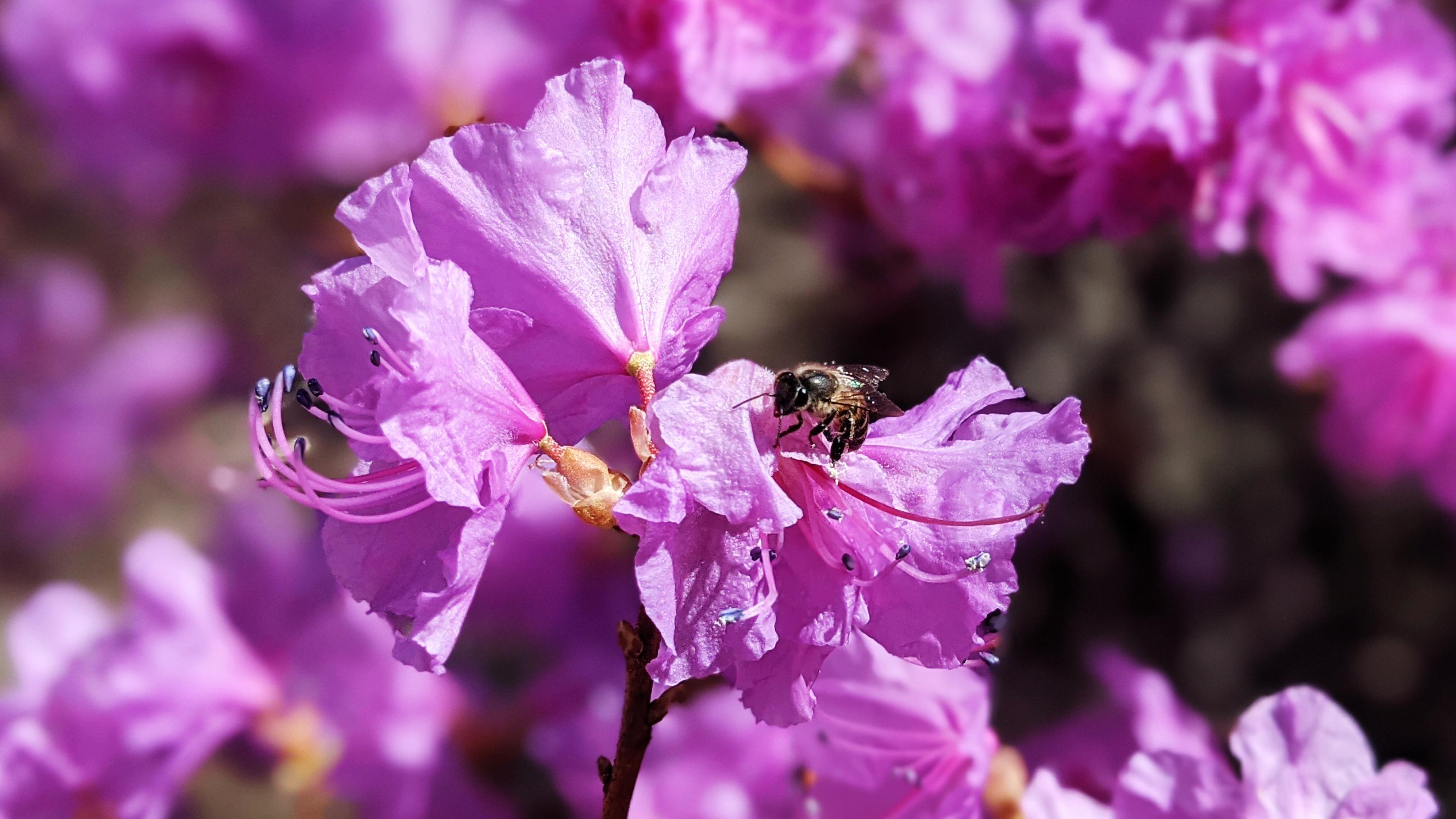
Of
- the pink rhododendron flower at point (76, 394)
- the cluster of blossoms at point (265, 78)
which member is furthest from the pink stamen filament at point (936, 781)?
the pink rhododendron flower at point (76, 394)

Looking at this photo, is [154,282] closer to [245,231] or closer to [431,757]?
[245,231]

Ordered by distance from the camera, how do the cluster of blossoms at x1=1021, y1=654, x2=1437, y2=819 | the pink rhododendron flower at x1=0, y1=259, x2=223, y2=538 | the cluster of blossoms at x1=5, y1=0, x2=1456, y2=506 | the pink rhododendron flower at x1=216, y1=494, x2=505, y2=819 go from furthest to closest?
1. the pink rhododendron flower at x1=0, y1=259, x2=223, y2=538
2. the pink rhododendron flower at x1=216, y1=494, x2=505, y2=819
3. the cluster of blossoms at x1=5, y1=0, x2=1456, y2=506
4. the cluster of blossoms at x1=1021, y1=654, x2=1437, y2=819

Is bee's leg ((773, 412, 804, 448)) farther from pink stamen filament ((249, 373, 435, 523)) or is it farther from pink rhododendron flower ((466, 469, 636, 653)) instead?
pink rhododendron flower ((466, 469, 636, 653))

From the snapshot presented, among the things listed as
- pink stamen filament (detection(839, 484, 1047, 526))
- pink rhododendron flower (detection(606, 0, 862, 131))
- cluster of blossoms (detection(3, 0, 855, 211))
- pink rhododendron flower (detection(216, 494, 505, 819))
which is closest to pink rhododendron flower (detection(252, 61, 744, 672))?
pink stamen filament (detection(839, 484, 1047, 526))

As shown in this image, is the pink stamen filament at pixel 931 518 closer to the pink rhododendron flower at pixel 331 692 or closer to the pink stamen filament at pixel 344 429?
the pink stamen filament at pixel 344 429

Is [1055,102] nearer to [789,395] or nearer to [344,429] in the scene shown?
[789,395]
